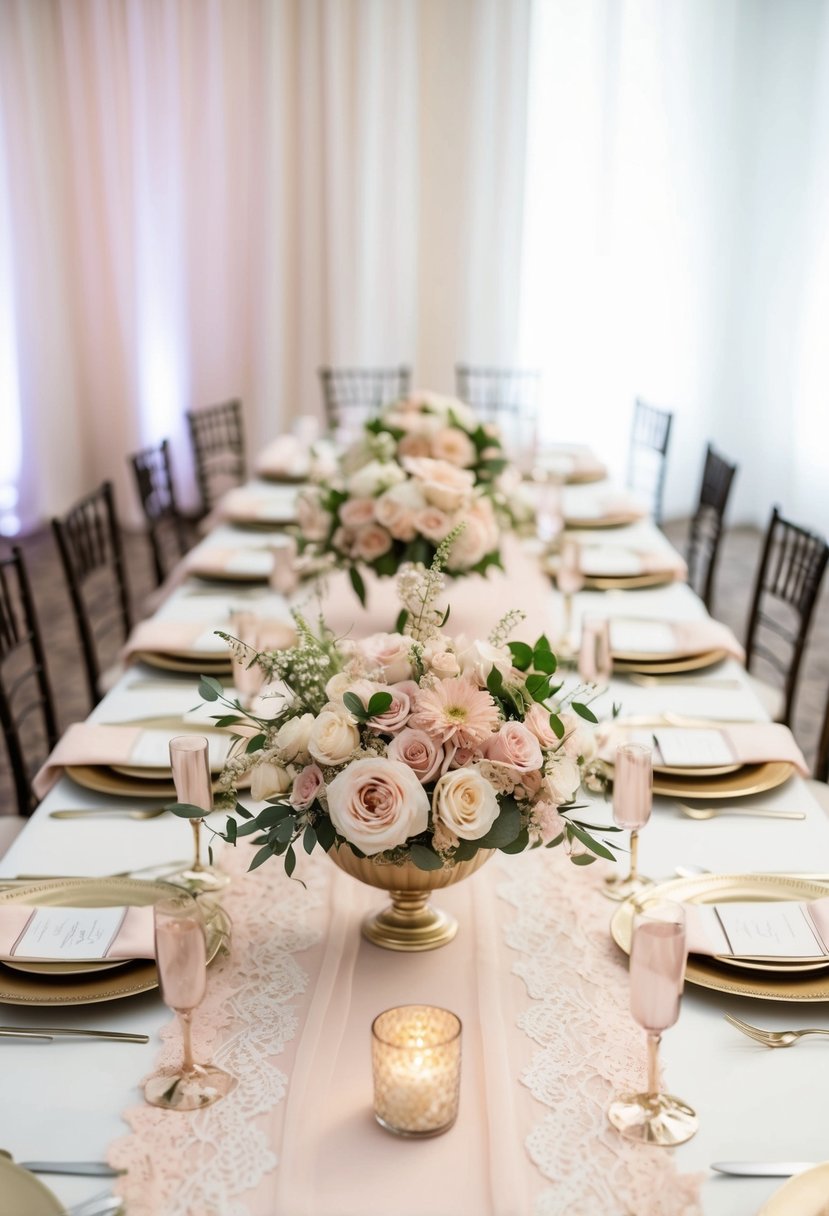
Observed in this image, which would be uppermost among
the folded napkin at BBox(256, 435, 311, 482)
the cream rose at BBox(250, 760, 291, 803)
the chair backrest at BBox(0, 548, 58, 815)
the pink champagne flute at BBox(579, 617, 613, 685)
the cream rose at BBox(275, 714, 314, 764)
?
the cream rose at BBox(275, 714, 314, 764)

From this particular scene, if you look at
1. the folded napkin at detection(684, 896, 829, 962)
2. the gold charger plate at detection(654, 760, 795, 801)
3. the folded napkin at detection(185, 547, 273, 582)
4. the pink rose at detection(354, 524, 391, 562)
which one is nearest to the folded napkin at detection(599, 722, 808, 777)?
the gold charger plate at detection(654, 760, 795, 801)

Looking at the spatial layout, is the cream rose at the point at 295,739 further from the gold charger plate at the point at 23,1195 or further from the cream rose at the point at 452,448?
the cream rose at the point at 452,448

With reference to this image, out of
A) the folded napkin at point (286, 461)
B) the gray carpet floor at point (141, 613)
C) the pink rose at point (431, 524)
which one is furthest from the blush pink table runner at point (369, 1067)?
the folded napkin at point (286, 461)

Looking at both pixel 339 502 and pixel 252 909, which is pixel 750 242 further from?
pixel 252 909

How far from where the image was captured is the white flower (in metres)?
2.54

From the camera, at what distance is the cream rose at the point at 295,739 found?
146 centimetres

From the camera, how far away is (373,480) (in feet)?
8.32

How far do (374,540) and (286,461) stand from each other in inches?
69.1

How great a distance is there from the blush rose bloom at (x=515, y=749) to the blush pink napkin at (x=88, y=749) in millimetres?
846

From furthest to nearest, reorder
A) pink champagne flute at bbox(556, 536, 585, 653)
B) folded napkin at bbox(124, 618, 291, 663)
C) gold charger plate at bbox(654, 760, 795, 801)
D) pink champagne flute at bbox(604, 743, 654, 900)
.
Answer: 1. pink champagne flute at bbox(556, 536, 585, 653)
2. folded napkin at bbox(124, 618, 291, 663)
3. gold charger plate at bbox(654, 760, 795, 801)
4. pink champagne flute at bbox(604, 743, 654, 900)

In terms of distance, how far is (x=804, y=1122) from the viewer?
1298mm

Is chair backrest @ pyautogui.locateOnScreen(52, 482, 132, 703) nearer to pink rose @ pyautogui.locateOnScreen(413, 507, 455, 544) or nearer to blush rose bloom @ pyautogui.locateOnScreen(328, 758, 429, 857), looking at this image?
pink rose @ pyautogui.locateOnScreen(413, 507, 455, 544)

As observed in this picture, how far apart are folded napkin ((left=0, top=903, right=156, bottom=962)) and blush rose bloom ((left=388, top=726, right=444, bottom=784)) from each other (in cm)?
40

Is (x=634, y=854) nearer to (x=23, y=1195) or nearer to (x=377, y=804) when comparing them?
(x=377, y=804)
